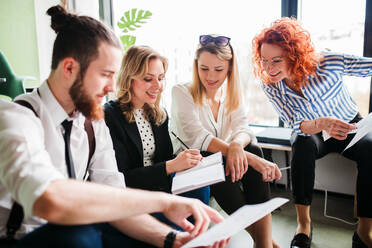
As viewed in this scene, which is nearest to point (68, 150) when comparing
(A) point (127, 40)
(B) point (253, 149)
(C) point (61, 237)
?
(C) point (61, 237)

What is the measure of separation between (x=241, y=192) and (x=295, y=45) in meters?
0.90

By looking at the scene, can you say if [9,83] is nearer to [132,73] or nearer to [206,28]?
[132,73]

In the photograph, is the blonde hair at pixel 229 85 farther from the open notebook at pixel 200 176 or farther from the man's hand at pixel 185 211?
the man's hand at pixel 185 211

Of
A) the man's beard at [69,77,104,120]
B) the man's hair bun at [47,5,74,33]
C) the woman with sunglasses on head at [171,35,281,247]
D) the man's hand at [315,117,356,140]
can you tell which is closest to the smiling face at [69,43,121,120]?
the man's beard at [69,77,104,120]

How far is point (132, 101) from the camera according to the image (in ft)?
5.13

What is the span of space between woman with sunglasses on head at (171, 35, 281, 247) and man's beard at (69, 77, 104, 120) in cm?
76

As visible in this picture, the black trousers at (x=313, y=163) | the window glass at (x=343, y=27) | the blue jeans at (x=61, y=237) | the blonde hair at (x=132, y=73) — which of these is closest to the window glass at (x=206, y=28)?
the window glass at (x=343, y=27)

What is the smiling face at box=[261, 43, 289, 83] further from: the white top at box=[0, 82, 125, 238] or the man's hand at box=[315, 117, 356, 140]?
the white top at box=[0, 82, 125, 238]

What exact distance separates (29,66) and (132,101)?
2.13m

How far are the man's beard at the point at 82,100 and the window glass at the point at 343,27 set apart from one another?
6.15ft

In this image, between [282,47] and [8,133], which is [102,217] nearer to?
[8,133]

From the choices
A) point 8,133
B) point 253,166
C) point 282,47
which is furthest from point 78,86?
point 282,47

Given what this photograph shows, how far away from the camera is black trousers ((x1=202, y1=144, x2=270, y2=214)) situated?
1419 millimetres

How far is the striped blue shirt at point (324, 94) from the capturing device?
68.3 inches
